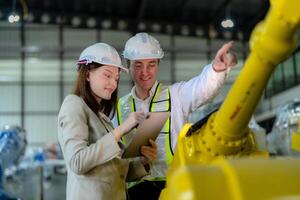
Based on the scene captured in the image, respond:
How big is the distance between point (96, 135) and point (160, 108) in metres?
0.77

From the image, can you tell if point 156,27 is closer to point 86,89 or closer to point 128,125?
point 86,89

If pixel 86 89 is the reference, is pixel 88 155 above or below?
below

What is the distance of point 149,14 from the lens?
19016mm

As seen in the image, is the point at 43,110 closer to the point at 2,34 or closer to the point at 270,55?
the point at 2,34

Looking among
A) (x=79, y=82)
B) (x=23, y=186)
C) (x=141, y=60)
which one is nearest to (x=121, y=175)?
(x=79, y=82)

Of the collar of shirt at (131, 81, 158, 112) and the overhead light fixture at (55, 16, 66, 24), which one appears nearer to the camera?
the collar of shirt at (131, 81, 158, 112)

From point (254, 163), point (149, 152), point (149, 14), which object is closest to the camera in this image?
point (254, 163)

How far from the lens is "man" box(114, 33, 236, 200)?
108 inches

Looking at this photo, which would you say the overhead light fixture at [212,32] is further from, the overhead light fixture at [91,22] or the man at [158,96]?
the man at [158,96]

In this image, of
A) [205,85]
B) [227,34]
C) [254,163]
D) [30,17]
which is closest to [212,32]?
[227,34]

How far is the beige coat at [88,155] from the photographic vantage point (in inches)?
78.7

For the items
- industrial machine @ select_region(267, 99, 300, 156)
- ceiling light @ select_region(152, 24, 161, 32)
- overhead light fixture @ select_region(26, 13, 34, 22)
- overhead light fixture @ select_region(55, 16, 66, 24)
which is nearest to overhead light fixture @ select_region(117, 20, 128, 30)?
ceiling light @ select_region(152, 24, 161, 32)

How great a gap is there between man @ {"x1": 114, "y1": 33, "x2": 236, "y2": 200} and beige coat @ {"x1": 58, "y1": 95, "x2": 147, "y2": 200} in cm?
43

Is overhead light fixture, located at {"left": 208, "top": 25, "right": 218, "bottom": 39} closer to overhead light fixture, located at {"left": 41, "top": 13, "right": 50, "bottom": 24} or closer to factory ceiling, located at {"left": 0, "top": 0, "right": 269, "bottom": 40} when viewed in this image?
factory ceiling, located at {"left": 0, "top": 0, "right": 269, "bottom": 40}
